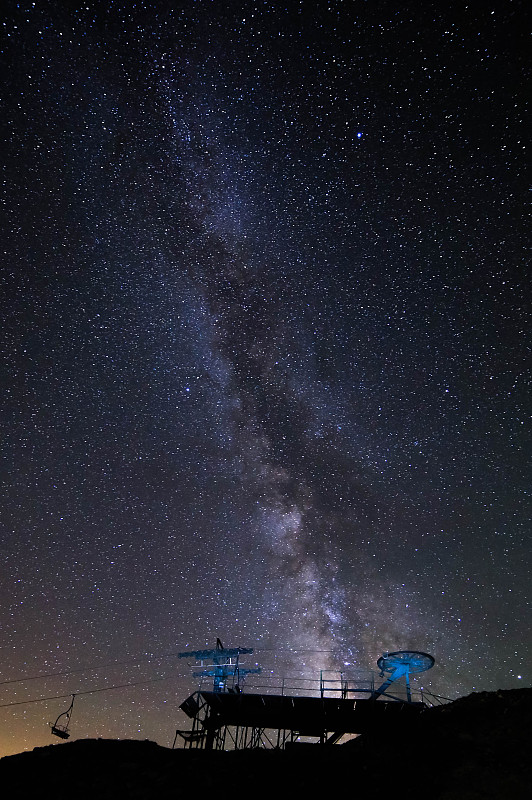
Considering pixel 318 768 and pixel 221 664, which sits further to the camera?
pixel 221 664

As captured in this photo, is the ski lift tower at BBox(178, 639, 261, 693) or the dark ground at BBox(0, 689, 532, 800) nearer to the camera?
the dark ground at BBox(0, 689, 532, 800)

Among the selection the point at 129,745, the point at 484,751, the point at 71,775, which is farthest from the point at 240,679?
the point at 484,751

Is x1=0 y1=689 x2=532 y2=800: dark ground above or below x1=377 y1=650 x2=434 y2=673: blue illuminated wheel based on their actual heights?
below

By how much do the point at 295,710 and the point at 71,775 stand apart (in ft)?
31.3

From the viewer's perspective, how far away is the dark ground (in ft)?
47.2

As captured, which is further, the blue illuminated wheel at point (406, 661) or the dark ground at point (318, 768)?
the blue illuminated wheel at point (406, 661)

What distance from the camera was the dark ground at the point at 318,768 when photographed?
14.4 metres

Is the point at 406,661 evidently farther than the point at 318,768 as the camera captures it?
→ Yes

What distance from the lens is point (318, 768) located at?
618 inches

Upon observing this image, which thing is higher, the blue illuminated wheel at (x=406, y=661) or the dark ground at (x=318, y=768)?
the blue illuminated wheel at (x=406, y=661)

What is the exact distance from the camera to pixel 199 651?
3269 centimetres

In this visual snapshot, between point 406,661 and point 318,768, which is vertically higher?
point 406,661

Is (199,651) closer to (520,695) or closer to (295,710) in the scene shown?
(295,710)

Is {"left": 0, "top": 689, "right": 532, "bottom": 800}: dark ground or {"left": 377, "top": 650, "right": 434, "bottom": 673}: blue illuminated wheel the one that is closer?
{"left": 0, "top": 689, "right": 532, "bottom": 800}: dark ground
